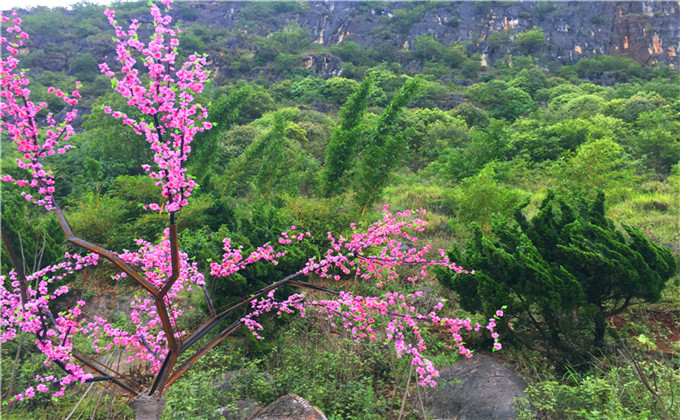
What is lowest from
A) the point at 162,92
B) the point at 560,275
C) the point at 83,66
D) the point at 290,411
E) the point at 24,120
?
the point at 290,411

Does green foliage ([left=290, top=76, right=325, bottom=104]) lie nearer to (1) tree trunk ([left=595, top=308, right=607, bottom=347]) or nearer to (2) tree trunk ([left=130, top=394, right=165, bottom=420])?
(1) tree trunk ([left=595, top=308, right=607, bottom=347])

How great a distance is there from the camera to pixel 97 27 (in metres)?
44.6

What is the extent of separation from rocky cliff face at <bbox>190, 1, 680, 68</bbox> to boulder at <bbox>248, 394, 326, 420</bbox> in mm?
49793

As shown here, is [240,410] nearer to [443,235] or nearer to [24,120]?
[24,120]

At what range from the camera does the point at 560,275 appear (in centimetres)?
338

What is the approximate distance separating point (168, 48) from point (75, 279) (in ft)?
20.7

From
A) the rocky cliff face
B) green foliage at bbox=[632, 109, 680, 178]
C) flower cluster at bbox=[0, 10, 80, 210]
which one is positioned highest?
the rocky cliff face

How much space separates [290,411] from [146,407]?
43.5 inches

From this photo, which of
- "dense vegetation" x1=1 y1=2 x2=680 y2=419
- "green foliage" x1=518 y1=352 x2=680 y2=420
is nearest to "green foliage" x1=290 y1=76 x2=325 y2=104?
"dense vegetation" x1=1 y1=2 x2=680 y2=419

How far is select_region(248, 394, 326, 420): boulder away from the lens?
268cm

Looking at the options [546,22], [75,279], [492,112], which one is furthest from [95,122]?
[546,22]

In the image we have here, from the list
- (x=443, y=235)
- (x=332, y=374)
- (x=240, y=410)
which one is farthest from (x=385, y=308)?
(x=443, y=235)

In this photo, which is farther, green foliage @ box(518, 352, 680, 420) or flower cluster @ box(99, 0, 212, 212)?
green foliage @ box(518, 352, 680, 420)

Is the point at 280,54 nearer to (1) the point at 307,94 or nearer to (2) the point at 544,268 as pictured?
(1) the point at 307,94
